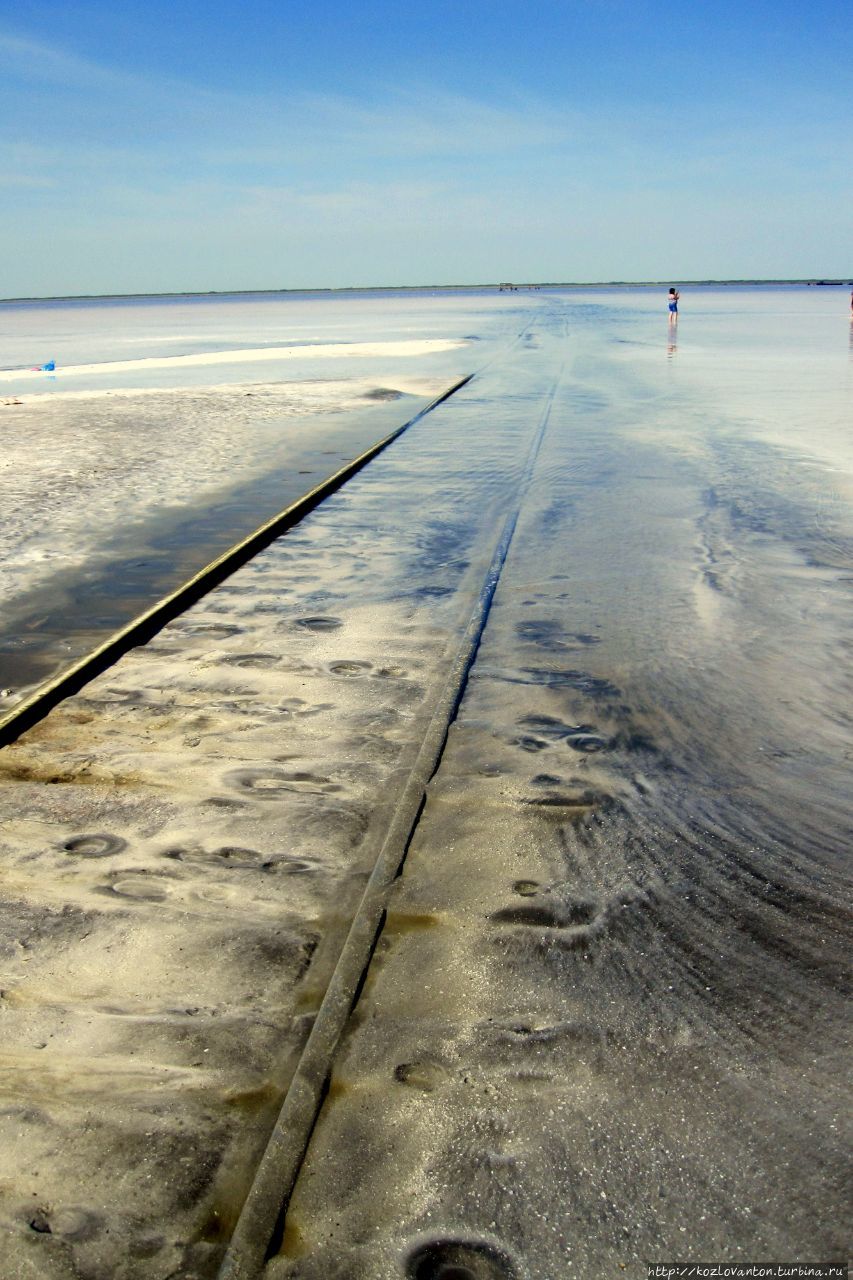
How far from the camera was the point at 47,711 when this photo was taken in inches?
179

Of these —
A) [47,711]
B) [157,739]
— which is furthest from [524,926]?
[47,711]

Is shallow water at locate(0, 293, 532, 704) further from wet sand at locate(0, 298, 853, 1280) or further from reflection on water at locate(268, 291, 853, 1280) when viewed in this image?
reflection on water at locate(268, 291, 853, 1280)

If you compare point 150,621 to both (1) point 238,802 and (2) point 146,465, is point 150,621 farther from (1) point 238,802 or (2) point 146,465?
(2) point 146,465

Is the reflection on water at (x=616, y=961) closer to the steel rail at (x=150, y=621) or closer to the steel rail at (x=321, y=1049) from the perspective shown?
the steel rail at (x=321, y=1049)

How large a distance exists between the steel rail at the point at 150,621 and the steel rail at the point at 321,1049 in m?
1.65

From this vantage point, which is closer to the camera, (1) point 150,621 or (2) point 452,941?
(2) point 452,941

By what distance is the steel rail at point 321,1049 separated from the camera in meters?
1.94

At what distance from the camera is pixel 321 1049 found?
242 cm

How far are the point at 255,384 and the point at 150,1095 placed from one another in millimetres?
19902

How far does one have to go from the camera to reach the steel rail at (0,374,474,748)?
446 cm

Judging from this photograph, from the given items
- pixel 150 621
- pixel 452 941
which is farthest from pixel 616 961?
pixel 150 621

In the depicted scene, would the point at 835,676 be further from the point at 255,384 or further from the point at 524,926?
the point at 255,384

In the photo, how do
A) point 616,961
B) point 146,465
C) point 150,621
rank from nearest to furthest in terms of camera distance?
1. point 616,961
2. point 150,621
3. point 146,465

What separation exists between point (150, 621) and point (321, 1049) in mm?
3750
